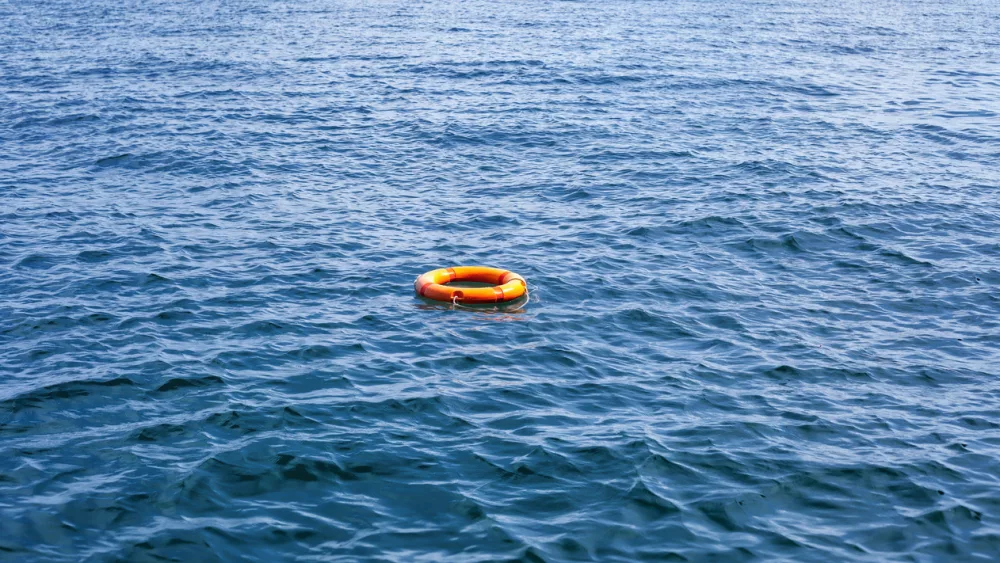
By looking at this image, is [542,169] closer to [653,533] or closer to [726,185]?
[726,185]

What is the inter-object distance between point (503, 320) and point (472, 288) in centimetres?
109

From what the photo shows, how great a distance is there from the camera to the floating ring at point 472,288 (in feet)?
55.8

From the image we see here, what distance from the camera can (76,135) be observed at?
27.8m

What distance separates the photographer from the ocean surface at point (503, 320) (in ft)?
36.9

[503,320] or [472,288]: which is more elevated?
[472,288]

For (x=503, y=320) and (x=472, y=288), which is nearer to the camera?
(x=503, y=320)

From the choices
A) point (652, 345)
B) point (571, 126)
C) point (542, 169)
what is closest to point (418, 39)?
point (571, 126)

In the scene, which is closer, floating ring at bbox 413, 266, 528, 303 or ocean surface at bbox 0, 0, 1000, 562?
ocean surface at bbox 0, 0, 1000, 562

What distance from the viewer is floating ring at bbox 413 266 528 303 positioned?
17.0 m

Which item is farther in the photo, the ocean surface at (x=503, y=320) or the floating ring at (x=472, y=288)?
the floating ring at (x=472, y=288)

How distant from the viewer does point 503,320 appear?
16688mm

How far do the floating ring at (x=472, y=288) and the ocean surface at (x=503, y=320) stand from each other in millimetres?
306

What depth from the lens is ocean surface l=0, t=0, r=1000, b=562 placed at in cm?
1126

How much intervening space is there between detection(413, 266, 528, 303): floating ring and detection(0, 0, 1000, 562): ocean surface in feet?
1.00
